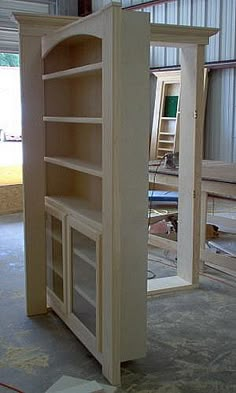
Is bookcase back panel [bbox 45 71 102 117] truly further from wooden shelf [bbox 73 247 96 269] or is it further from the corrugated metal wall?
the corrugated metal wall

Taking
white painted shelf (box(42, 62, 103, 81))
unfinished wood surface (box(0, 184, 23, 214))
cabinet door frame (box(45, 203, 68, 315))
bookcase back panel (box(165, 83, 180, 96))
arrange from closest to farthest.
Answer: white painted shelf (box(42, 62, 103, 81)), cabinet door frame (box(45, 203, 68, 315)), unfinished wood surface (box(0, 184, 23, 214)), bookcase back panel (box(165, 83, 180, 96))

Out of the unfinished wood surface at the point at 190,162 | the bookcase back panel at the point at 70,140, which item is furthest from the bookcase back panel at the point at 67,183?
the unfinished wood surface at the point at 190,162

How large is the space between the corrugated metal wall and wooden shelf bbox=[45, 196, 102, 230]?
4684 mm

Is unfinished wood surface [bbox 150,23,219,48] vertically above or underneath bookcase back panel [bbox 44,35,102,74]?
above

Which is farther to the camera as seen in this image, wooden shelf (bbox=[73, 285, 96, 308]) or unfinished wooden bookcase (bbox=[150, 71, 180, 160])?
unfinished wooden bookcase (bbox=[150, 71, 180, 160])

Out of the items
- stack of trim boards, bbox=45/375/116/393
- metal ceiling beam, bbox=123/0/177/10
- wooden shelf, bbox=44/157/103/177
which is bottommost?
stack of trim boards, bbox=45/375/116/393

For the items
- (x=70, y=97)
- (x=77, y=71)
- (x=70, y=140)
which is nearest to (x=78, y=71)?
(x=77, y=71)

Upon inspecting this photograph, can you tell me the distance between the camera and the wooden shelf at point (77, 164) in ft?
8.85

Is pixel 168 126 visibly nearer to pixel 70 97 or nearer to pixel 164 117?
pixel 164 117

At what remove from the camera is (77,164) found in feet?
9.86

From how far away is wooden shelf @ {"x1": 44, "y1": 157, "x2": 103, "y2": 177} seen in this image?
106 inches

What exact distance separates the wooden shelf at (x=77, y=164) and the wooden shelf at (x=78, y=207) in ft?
0.81

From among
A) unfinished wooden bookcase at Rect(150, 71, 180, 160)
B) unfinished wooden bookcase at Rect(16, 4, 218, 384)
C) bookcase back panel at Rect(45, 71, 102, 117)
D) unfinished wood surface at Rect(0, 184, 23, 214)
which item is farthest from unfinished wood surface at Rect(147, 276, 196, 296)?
unfinished wooden bookcase at Rect(150, 71, 180, 160)

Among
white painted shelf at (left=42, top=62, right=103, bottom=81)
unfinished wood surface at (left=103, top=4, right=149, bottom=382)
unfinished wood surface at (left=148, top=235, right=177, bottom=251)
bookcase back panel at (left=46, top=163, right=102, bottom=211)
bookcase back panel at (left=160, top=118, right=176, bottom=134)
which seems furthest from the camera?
bookcase back panel at (left=160, top=118, right=176, bottom=134)
